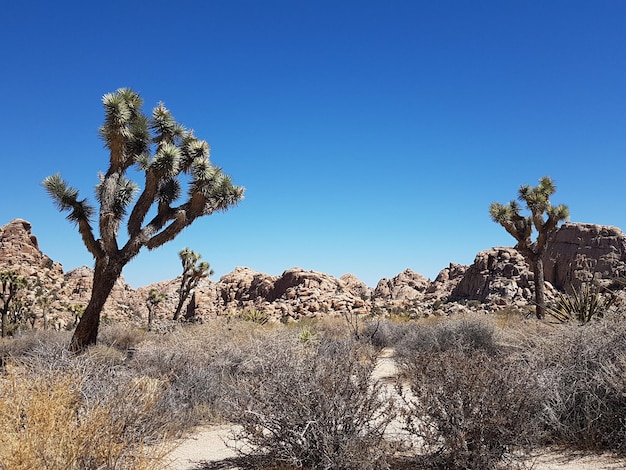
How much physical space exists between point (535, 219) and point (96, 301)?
17.3 meters

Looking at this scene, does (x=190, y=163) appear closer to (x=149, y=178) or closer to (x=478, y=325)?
(x=149, y=178)

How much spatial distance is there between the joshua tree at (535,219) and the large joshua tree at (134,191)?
1201 cm

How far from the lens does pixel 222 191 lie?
50.4 feet

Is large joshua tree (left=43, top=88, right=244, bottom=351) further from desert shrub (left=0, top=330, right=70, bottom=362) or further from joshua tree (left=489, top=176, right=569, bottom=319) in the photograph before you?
joshua tree (left=489, top=176, right=569, bottom=319)

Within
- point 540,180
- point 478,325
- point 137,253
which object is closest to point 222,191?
point 137,253

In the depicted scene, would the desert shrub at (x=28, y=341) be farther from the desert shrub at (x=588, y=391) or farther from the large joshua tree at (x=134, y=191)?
the desert shrub at (x=588, y=391)

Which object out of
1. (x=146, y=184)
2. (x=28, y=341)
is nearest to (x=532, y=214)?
(x=146, y=184)

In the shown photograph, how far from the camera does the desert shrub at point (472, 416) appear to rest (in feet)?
16.1

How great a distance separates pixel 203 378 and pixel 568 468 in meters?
6.39

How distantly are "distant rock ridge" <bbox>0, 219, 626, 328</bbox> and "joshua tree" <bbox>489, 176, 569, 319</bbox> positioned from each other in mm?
22806

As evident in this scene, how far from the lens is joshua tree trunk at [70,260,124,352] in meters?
13.5

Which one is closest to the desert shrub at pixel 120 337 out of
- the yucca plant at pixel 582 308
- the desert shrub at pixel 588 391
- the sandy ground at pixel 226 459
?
the sandy ground at pixel 226 459

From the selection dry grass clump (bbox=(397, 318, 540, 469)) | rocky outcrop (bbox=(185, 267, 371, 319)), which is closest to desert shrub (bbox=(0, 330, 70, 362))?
dry grass clump (bbox=(397, 318, 540, 469))

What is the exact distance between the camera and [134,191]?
15312mm
